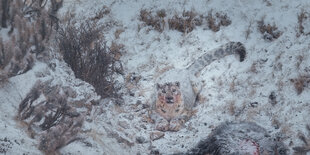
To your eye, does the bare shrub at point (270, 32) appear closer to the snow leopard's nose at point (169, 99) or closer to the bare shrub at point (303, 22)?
the bare shrub at point (303, 22)

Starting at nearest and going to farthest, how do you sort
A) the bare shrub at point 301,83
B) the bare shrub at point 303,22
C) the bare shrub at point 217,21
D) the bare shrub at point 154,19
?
the bare shrub at point 301,83
the bare shrub at point 303,22
the bare shrub at point 217,21
the bare shrub at point 154,19

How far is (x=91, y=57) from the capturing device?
5.16 meters

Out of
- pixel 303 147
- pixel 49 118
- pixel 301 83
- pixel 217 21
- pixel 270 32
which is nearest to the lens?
pixel 49 118

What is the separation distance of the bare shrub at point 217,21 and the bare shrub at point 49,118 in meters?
2.55

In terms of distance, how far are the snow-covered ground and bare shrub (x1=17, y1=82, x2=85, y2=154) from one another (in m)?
0.12

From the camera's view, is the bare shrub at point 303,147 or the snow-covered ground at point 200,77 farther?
the snow-covered ground at point 200,77

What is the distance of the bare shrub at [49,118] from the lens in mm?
3800

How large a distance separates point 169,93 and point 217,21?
1.62 meters

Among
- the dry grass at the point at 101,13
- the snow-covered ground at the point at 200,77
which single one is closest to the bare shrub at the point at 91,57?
the snow-covered ground at the point at 200,77

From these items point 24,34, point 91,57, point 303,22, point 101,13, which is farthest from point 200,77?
point 24,34

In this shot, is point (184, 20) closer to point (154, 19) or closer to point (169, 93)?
point (154, 19)

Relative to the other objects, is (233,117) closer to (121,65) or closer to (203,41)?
(203,41)

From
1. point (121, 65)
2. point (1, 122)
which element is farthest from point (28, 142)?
point (121, 65)

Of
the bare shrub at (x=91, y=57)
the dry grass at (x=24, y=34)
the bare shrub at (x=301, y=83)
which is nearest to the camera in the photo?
the dry grass at (x=24, y=34)
